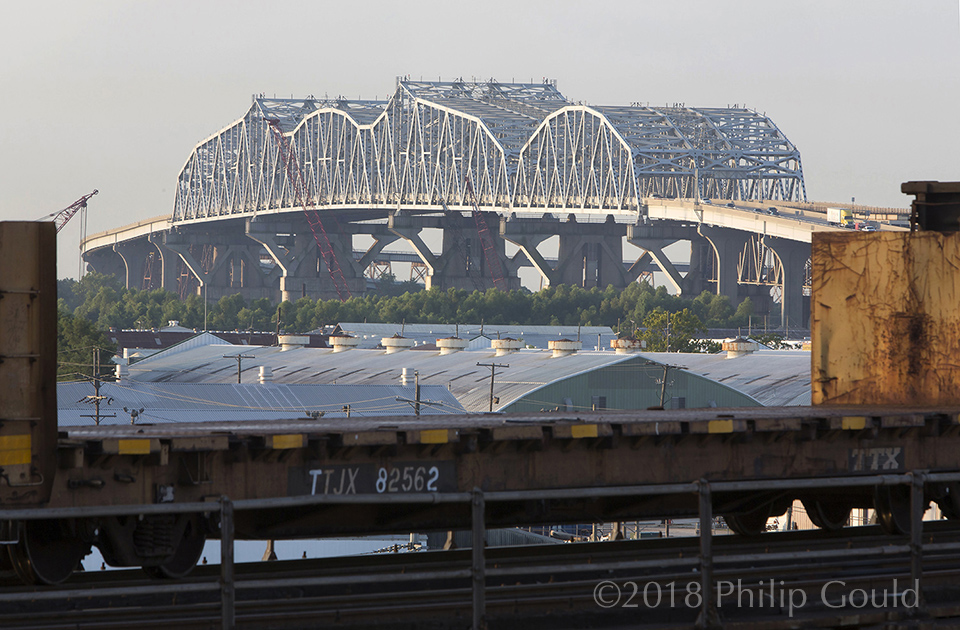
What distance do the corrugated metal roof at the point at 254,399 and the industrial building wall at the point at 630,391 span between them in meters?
6.08

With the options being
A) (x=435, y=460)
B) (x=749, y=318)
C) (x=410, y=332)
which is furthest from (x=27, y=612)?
(x=749, y=318)

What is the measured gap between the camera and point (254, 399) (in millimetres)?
68375

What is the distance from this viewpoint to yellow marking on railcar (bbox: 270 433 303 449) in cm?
1504

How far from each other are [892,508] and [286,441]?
8800mm

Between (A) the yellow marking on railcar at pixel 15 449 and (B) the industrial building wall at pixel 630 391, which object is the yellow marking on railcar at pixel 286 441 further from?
(B) the industrial building wall at pixel 630 391

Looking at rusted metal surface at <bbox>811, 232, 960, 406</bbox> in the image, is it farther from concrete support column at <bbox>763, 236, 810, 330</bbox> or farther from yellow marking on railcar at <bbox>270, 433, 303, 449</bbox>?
concrete support column at <bbox>763, 236, 810, 330</bbox>

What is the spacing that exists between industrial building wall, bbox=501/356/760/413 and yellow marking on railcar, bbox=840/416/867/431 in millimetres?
54083

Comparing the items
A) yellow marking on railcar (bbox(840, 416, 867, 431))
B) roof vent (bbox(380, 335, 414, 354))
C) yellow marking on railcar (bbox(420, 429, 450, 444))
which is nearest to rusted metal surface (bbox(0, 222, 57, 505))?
yellow marking on railcar (bbox(420, 429, 450, 444))

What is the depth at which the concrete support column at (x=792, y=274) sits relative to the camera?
18050 centimetres

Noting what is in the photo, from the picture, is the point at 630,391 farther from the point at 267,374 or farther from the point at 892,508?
the point at 892,508

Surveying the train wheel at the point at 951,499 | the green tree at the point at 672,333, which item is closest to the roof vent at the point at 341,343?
the green tree at the point at 672,333

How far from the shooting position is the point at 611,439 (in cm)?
1709

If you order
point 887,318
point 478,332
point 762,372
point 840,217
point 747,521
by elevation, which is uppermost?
point 840,217

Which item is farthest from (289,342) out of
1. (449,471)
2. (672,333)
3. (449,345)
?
(449,471)
